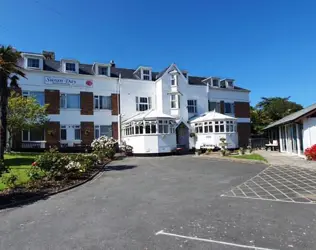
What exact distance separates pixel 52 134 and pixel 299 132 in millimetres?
22211

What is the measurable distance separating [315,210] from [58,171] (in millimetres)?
10059

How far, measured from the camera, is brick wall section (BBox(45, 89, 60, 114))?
1005 inches

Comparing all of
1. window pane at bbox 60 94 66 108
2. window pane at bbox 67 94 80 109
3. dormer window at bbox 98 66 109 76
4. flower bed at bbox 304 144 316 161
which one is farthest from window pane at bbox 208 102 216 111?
window pane at bbox 60 94 66 108

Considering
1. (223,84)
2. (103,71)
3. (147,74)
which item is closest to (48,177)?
(103,71)

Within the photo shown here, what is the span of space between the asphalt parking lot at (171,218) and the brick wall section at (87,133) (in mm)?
16934

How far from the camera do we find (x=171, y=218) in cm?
615

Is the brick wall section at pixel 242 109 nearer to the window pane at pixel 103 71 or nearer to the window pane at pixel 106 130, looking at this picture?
the window pane at pixel 106 130

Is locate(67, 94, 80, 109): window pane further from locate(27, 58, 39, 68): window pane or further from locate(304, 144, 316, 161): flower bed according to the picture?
locate(304, 144, 316, 161): flower bed

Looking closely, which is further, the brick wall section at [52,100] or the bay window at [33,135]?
the brick wall section at [52,100]

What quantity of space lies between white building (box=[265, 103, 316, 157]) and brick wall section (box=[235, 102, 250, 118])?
11.2m

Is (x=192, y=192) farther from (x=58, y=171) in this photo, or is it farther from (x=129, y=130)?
(x=129, y=130)

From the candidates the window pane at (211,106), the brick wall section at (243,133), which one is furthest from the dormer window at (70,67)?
the brick wall section at (243,133)

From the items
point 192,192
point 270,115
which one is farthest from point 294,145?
point 270,115

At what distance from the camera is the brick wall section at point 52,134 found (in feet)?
82.4
